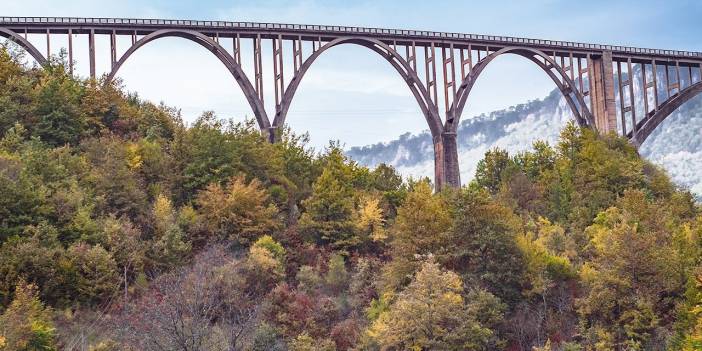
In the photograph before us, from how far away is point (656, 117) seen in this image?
79625mm

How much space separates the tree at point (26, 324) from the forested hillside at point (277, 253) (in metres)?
0.09

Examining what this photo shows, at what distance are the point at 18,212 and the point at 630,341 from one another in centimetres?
3022

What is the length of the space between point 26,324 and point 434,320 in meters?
17.8

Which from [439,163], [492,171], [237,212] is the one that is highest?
[439,163]

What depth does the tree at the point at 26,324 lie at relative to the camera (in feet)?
120

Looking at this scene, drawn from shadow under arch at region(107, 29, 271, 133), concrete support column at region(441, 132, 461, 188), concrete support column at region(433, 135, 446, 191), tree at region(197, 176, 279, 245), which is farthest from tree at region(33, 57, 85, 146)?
concrete support column at region(441, 132, 461, 188)

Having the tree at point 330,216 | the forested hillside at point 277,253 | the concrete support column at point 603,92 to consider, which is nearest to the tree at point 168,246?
the forested hillside at point 277,253

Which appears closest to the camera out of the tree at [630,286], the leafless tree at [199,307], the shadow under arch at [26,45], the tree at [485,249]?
the leafless tree at [199,307]

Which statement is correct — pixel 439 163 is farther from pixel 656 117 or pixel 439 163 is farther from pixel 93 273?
pixel 93 273

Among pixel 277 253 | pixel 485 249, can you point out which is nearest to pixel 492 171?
pixel 485 249

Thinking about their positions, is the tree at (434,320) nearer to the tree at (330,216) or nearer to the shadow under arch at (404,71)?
the tree at (330,216)

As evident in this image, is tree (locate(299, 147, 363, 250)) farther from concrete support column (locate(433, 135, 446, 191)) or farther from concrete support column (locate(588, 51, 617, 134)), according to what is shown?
concrete support column (locate(588, 51, 617, 134))

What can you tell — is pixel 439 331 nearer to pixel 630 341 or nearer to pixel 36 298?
pixel 630 341

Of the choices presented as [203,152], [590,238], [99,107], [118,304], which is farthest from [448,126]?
[118,304]
